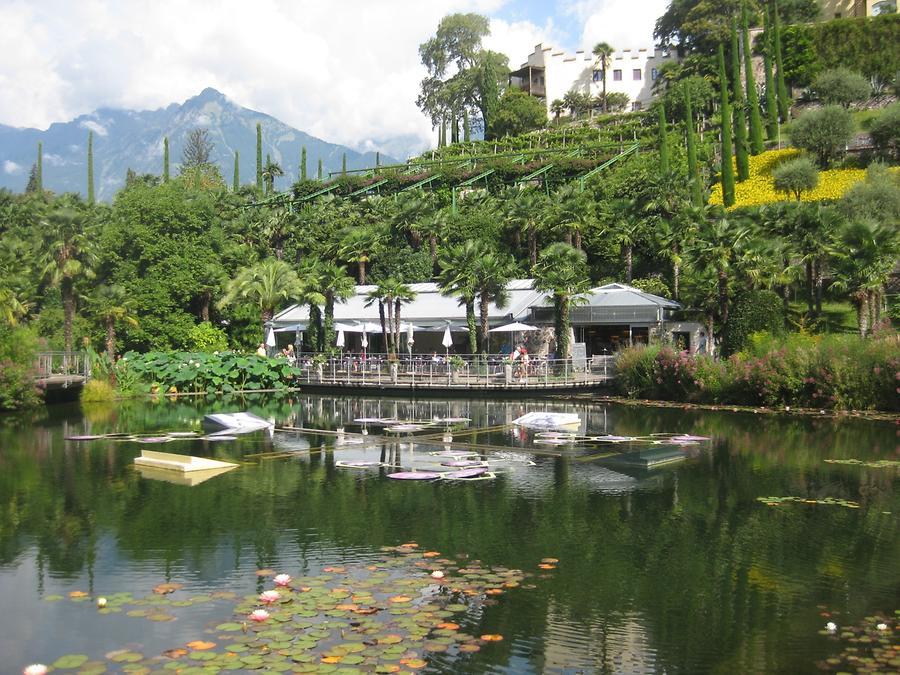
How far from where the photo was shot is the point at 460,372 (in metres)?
41.8

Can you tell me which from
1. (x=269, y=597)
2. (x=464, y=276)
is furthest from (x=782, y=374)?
(x=269, y=597)

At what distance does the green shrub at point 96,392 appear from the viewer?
128 feet

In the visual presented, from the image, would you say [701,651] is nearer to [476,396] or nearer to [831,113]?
[476,396]

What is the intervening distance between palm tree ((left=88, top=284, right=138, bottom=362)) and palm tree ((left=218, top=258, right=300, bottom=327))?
4.84 metres

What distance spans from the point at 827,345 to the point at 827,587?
21.5 m

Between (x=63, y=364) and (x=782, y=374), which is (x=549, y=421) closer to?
(x=782, y=374)

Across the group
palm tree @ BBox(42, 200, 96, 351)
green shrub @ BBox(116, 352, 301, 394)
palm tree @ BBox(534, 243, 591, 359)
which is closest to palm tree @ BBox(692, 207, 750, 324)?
palm tree @ BBox(534, 243, 591, 359)

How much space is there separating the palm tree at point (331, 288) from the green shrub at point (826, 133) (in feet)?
125

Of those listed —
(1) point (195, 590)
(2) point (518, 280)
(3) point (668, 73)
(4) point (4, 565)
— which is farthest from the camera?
(3) point (668, 73)

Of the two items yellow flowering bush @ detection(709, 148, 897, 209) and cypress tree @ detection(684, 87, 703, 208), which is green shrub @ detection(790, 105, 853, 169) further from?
cypress tree @ detection(684, 87, 703, 208)

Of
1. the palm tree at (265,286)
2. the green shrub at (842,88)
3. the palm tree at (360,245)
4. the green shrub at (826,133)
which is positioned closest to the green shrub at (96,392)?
the palm tree at (265,286)

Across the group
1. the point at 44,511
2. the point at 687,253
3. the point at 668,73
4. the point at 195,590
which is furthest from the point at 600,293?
the point at 668,73

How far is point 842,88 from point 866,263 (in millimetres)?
47069

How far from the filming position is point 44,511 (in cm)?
1648
